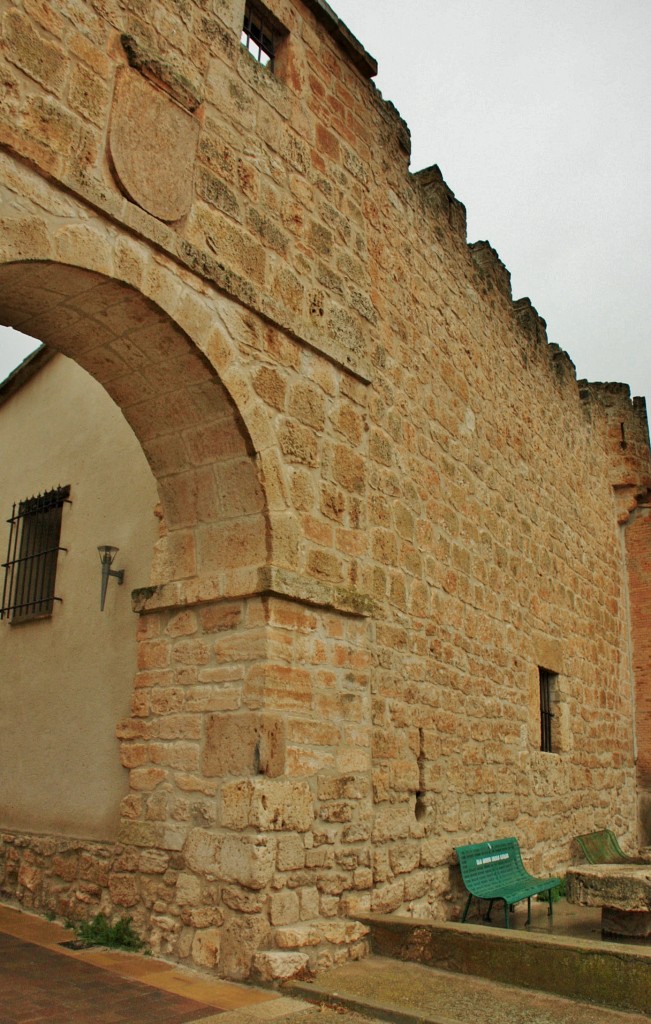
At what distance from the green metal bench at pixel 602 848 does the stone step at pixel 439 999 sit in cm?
431

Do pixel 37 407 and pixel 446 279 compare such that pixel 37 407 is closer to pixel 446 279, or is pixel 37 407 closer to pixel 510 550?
pixel 446 279

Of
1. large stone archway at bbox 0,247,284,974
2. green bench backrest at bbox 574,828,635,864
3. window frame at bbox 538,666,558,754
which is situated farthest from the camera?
window frame at bbox 538,666,558,754

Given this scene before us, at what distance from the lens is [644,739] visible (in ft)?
37.7

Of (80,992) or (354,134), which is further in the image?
(354,134)

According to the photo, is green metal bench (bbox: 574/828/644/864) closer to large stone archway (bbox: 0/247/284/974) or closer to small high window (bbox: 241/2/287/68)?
large stone archway (bbox: 0/247/284/974)

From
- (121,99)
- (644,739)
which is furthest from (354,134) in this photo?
(644,739)

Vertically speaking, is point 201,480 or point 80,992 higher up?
point 201,480

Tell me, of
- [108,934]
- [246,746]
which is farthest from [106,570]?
[108,934]

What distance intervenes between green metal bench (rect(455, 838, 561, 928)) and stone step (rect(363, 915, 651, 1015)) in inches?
44.5

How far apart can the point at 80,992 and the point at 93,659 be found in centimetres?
234

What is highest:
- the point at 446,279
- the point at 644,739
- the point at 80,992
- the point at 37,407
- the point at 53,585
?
the point at 446,279

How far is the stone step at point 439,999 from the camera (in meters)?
3.72

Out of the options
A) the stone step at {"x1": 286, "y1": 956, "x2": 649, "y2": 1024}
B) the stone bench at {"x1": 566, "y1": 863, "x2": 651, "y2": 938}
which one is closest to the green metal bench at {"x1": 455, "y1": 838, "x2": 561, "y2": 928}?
the stone bench at {"x1": 566, "y1": 863, "x2": 651, "y2": 938}

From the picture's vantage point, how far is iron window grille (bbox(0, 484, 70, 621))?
6805 mm
